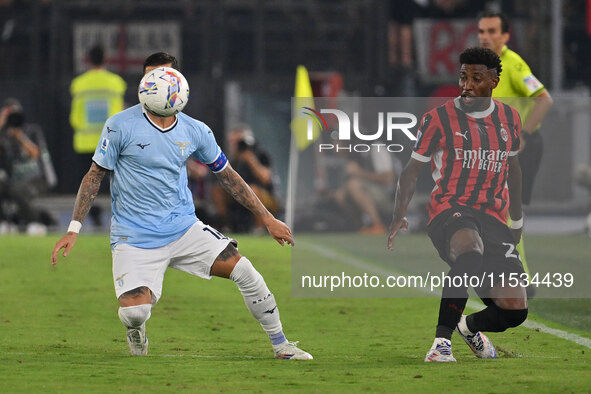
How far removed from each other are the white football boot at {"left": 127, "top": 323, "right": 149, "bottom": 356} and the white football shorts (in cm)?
24

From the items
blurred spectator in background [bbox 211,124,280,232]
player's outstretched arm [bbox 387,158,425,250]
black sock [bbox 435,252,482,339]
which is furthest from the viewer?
blurred spectator in background [bbox 211,124,280,232]

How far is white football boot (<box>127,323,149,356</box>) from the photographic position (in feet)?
28.1

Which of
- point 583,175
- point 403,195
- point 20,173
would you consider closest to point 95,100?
point 20,173

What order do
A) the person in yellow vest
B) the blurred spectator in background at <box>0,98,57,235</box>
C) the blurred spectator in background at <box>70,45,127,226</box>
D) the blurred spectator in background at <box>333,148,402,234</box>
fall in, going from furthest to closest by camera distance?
the blurred spectator in background at <box>0,98,57,235</box> < the blurred spectator in background at <box>70,45,127,226</box> < the blurred spectator in background at <box>333,148,402,234</box> < the person in yellow vest

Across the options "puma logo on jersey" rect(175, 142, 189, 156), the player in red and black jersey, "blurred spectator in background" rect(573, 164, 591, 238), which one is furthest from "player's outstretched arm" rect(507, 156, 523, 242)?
"blurred spectator in background" rect(573, 164, 591, 238)

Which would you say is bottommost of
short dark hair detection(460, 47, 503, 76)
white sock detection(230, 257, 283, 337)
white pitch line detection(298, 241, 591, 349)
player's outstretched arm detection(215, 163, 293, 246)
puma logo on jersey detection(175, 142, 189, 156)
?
white pitch line detection(298, 241, 591, 349)

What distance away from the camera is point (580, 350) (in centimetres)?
896

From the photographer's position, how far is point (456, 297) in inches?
323

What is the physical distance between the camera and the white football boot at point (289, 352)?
8422 mm

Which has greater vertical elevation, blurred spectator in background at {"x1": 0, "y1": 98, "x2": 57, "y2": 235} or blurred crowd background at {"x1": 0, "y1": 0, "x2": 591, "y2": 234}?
blurred crowd background at {"x1": 0, "y1": 0, "x2": 591, "y2": 234}

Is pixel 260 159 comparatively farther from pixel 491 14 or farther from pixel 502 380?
pixel 502 380

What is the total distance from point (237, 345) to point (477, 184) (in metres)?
1.93

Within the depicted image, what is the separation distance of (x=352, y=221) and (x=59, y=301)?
20.3ft

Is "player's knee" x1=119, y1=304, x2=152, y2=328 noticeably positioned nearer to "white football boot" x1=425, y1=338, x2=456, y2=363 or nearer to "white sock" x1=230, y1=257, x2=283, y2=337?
"white sock" x1=230, y1=257, x2=283, y2=337
